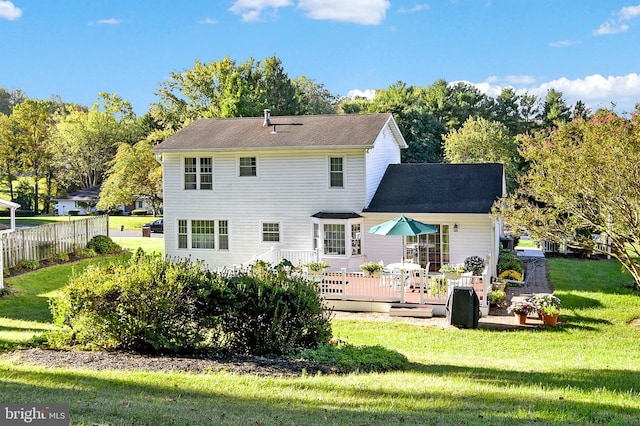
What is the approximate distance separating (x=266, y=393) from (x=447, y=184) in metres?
17.8

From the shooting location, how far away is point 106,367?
353 inches

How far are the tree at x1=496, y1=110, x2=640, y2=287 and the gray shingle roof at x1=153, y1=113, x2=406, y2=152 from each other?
293 inches

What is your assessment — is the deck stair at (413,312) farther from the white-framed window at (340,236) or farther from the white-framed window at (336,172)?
the white-framed window at (336,172)

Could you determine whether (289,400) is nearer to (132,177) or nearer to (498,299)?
(498,299)

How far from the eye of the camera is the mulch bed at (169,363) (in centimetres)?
888

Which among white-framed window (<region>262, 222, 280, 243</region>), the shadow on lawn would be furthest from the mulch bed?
white-framed window (<region>262, 222, 280, 243</region>)

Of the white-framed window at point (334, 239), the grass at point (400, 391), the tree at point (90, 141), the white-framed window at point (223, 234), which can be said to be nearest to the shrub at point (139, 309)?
the grass at point (400, 391)

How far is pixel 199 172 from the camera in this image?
25484 millimetres

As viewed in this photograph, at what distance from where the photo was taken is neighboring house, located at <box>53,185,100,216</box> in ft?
201

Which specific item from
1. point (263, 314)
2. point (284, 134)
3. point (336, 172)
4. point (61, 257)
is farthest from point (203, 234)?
point (263, 314)

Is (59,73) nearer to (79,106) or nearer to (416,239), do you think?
(79,106)

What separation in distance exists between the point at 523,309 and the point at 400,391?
30.1ft

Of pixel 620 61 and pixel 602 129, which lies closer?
pixel 602 129

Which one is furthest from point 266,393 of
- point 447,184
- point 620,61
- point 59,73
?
point 59,73
